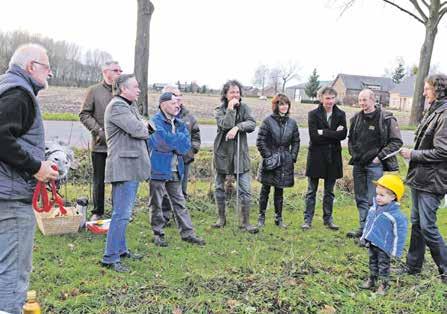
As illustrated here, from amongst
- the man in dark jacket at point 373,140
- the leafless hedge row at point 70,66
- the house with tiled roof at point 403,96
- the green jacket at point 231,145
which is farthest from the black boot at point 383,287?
the house with tiled roof at point 403,96

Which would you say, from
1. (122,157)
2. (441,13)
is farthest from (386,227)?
(441,13)

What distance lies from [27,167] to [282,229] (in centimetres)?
471

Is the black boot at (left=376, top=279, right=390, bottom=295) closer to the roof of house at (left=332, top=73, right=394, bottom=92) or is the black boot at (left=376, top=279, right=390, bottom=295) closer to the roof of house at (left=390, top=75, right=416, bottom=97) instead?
the roof of house at (left=390, top=75, right=416, bottom=97)

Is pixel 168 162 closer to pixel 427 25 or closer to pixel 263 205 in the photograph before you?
pixel 263 205

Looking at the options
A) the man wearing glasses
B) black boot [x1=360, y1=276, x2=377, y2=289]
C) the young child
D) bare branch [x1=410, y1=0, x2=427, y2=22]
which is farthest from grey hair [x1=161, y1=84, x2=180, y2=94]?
bare branch [x1=410, y1=0, x2=427, y2=22]

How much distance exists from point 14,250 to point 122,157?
1.98 m

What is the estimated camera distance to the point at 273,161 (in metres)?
7.10

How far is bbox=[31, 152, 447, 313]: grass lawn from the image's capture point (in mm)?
4332

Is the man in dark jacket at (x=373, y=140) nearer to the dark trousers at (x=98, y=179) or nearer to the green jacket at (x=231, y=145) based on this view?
the green jacket at (x=231, y=145)

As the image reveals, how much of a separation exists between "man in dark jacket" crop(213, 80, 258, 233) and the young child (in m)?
2.36

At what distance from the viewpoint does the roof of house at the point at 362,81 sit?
297 feet

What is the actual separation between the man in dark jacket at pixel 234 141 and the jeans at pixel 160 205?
3.18ft

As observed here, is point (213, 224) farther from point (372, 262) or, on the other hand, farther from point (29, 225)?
point (29, 225)

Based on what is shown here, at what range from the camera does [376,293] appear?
188 inches
